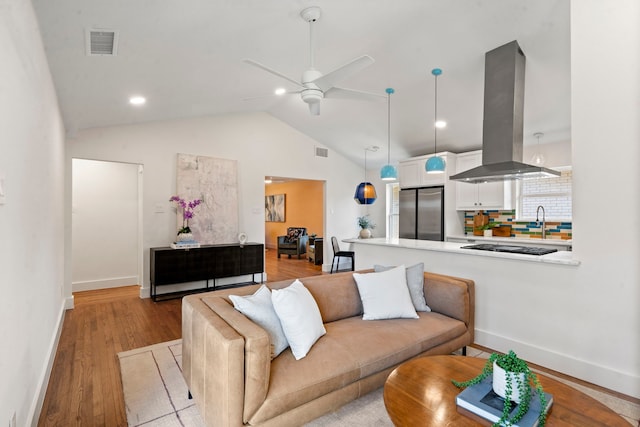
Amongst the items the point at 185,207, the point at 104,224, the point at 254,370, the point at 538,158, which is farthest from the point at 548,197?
the point at 104,224

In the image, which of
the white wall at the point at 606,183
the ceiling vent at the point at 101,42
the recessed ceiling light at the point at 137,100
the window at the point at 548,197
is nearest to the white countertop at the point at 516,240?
the window at the point at 548,197

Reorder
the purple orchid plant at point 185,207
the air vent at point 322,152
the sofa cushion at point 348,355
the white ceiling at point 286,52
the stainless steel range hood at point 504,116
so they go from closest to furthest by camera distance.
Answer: the sofa cushion at point 348,355, the white ceiling at point 286,52, the stainless steel range hood at point 504,116, the purple orchid plant at point 185,207, the air vent at point 322,152

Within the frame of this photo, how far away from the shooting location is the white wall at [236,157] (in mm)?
4891

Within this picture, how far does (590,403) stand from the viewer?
4.99ft

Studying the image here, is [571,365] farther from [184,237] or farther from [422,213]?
[184,237]

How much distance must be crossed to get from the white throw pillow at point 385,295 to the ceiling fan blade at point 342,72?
5.56 feet

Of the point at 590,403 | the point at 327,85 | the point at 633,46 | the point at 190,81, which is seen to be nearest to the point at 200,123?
the point at 190,81

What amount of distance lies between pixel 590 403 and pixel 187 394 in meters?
2.42

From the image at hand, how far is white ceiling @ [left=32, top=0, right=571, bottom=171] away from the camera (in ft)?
7.79

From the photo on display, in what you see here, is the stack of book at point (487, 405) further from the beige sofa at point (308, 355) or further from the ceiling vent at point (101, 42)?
the ceiling vent at point (101, 42)

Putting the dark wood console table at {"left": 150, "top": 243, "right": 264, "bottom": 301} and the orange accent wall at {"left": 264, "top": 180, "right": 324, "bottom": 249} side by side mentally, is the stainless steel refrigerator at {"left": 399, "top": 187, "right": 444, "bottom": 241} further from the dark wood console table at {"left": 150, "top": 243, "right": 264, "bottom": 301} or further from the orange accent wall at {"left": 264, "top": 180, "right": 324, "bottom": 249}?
the dark wood console table at {"left": 150, "top": 243, "right": 264, "bottom": 301}

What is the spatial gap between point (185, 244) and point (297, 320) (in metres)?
3.56

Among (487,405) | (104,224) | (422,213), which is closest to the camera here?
(487,405)

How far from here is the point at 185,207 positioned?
533cm
